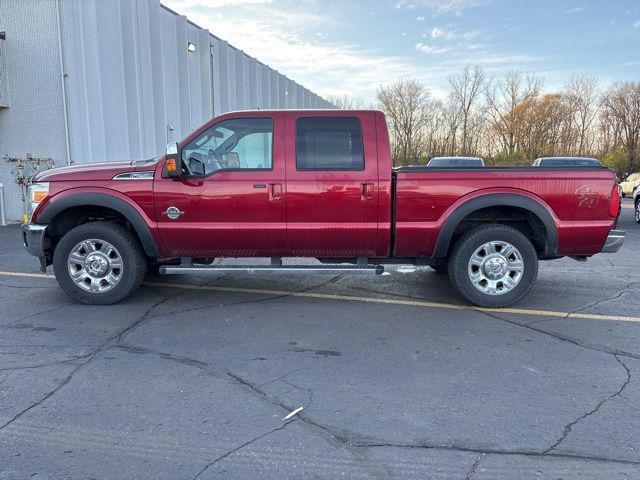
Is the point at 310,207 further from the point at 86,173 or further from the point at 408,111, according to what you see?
the point at 408,111

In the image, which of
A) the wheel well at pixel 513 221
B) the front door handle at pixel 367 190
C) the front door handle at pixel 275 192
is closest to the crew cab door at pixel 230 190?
the front door handle at pixel 275 192

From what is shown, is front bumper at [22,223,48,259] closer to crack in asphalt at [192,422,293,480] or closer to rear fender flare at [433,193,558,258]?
crack in asphalt at [192,422,293,480]

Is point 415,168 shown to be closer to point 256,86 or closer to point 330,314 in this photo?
point 330,314

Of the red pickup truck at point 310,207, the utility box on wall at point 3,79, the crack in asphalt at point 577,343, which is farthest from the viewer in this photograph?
the utility box on wall at point 3,79

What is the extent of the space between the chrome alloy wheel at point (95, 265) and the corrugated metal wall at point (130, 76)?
30.8ft

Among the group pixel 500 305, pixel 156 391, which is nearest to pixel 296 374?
pixel 156 391

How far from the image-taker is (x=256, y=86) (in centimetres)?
2270

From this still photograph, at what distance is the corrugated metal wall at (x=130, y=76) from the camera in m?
13.0

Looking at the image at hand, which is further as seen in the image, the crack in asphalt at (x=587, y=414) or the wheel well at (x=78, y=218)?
the wheel well at (x=78, y=218)

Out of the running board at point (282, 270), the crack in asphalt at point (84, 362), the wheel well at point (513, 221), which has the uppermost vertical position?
the wheel well at point (513, 221)

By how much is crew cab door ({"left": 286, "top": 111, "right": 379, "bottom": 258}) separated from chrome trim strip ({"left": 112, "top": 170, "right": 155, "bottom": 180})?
1.50 m

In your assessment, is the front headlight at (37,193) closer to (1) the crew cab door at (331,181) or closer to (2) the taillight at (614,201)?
(1) the crew cab door at (331,181)

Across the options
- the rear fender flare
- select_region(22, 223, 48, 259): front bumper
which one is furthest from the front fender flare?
the rear fender flare

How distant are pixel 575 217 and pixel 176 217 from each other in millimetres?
4295
